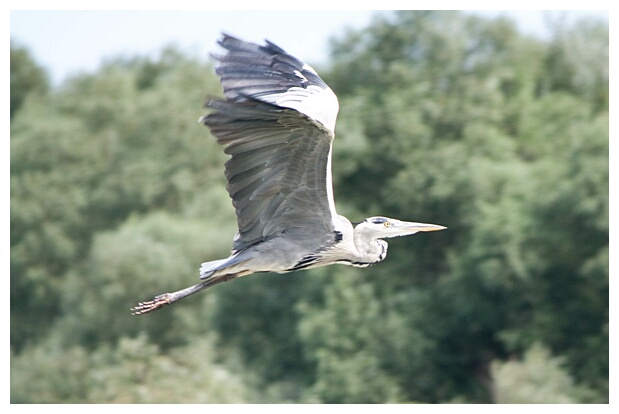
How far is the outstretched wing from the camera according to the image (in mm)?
5863

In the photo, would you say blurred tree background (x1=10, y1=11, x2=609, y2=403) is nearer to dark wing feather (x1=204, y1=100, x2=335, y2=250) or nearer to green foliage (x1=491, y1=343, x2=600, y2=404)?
green foliage (x1=491, y1=343, x2=600, y2=404)

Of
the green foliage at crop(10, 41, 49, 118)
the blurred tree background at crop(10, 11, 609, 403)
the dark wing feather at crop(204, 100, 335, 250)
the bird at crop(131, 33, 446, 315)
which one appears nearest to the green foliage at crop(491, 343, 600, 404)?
the blurred tree background at crop(10, 11, 609, 403)

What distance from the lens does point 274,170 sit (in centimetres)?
624

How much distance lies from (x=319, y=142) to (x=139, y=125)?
19.0 meters

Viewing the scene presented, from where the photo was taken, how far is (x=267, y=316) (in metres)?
19.8

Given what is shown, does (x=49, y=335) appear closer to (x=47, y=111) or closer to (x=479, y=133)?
(x=47, y=111)

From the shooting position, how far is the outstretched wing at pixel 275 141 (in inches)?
231

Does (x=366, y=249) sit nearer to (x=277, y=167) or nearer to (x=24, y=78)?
(x=277, y=167)

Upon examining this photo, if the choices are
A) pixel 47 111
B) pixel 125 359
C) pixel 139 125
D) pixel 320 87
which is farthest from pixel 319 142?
pixel 47 111

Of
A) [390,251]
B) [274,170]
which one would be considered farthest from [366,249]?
[390,251]

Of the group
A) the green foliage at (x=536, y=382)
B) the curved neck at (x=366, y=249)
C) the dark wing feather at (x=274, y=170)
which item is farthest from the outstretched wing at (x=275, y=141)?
the green foliage at (x=536, y=382)

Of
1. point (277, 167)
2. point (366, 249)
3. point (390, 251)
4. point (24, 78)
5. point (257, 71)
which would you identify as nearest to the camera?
point (257, 71)

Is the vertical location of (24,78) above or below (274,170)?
above

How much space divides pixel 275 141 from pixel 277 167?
23cm
